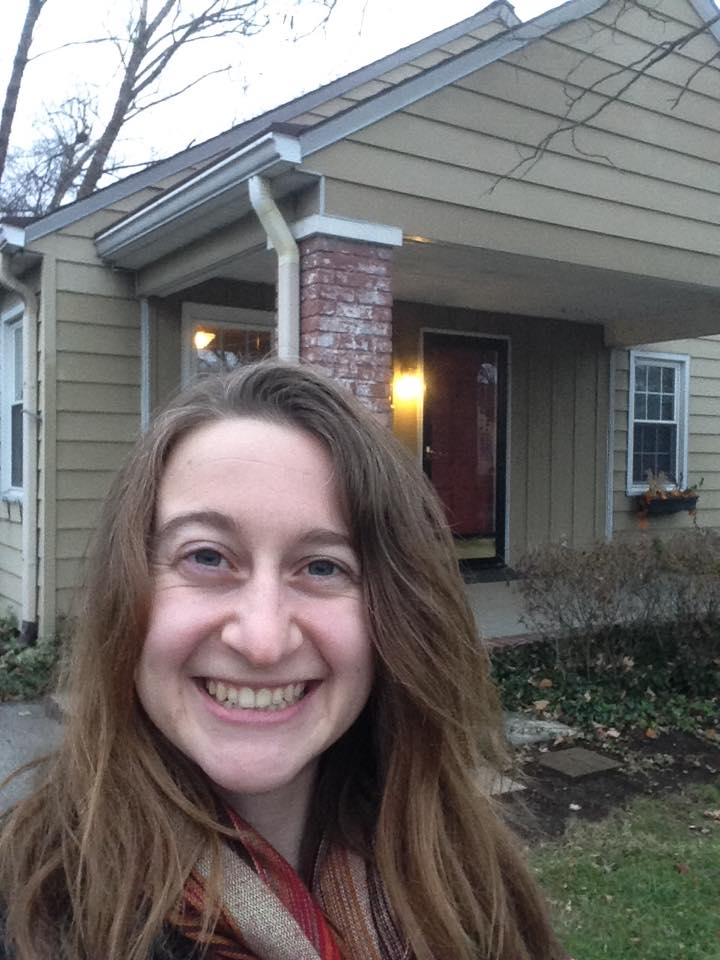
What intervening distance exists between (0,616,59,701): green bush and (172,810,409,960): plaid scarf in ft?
16.1

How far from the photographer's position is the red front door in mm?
8375

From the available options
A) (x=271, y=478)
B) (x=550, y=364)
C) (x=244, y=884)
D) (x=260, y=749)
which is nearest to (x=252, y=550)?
(x=271, y=478)

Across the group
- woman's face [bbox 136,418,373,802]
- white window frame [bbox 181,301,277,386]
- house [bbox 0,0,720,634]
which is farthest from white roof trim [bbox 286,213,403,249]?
woman's face [bbox 136,418,373,802]

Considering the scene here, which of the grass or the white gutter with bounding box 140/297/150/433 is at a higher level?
the white gutter with bounding box 140/297/150/433

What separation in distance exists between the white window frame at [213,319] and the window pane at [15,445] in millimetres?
1647

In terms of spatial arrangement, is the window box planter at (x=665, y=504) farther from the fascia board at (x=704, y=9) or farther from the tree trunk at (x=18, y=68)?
the tree trunk at (x=18, y=68)

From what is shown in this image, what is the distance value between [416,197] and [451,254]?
67cm

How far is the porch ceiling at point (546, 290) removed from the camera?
584 centimetres

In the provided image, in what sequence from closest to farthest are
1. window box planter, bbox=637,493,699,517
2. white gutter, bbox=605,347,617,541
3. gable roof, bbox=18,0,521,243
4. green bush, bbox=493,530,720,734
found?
green bush, bbox=493,530,720,734 < gable roof, bbox=18,0,521,243 < white gutter, bbox=605,347,617,541 < window box planter, bbox=637,493,699,517

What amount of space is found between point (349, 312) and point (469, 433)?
4029 millimetres

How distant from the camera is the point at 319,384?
1.33 metres

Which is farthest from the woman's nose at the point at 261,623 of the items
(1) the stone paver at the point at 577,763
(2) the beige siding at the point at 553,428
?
(2) the beige siding at the point at 553,428

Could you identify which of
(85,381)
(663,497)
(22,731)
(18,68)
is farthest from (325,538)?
(18,68)

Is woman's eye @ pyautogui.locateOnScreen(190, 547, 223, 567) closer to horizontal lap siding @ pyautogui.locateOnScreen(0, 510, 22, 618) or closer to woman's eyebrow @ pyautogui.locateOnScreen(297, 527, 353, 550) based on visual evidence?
woman's eyebrow @ pyautogui.locateOnScreen(297, 527, 353, 550)
